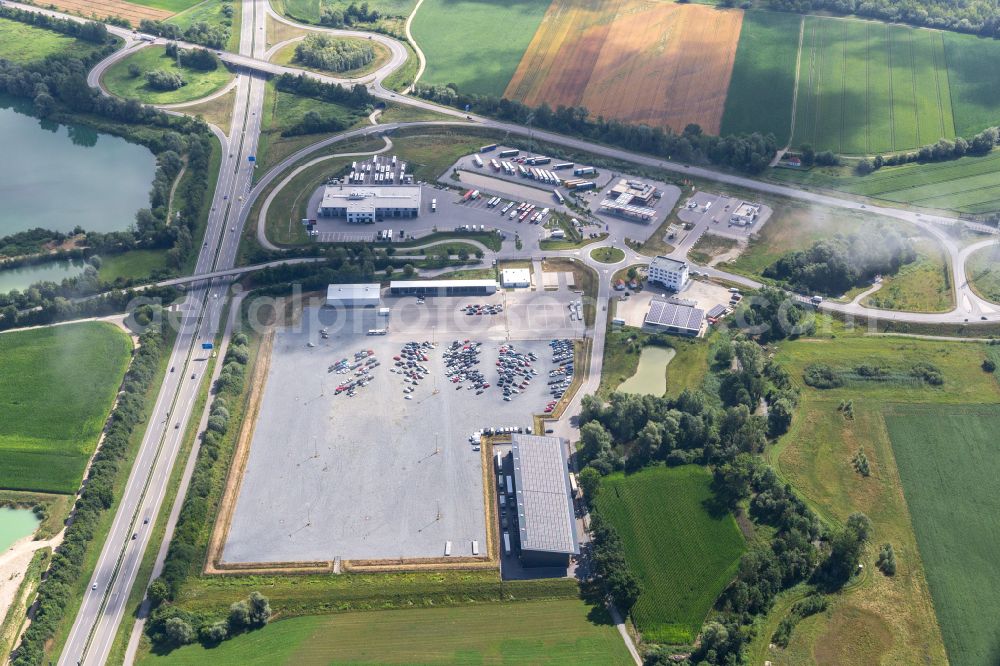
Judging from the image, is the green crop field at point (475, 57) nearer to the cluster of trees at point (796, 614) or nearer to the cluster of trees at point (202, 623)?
the cluster of trees at point (202, 623)

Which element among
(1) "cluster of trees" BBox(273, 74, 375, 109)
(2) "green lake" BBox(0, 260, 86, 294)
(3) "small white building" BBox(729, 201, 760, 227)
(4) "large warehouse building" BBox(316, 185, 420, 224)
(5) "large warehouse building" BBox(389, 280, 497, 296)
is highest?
(1) "cluster of trees" BBox(273, 74, 375, 109)

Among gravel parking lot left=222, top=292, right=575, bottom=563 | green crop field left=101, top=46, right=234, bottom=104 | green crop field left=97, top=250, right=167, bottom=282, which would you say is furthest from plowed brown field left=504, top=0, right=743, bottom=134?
green crop field left=97, top=250, right=167, bottom=282

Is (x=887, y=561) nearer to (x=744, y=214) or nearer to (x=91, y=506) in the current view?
(x=744, y=214)

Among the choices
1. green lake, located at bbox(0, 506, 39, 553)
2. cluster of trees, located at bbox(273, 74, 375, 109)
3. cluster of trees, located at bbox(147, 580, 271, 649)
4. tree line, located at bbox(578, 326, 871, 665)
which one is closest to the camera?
cluster of trees, located at bbox(147, 580, 271, 649)

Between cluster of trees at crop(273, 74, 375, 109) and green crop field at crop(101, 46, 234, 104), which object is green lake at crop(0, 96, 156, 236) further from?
cluster of trees at crop(273, 74, 375, 109)

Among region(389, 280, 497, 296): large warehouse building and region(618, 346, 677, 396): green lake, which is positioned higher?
region(389, 280, 497, 296): large warehouse building

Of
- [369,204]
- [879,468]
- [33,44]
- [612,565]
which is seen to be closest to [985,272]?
[879,468]

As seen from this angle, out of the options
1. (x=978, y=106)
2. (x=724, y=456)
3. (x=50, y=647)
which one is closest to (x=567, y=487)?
(x=724, y=456)

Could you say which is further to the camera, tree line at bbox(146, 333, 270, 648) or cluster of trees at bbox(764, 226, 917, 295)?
cluster of trees at bbox(764, 226, 917, 295)
